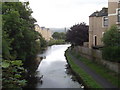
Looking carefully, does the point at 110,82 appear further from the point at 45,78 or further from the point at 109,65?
the point at 45,78

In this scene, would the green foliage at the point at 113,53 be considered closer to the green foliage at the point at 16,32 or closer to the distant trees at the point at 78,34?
the green foliage at the point at 16,32

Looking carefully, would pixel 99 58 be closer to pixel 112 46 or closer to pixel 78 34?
pixel 112 46

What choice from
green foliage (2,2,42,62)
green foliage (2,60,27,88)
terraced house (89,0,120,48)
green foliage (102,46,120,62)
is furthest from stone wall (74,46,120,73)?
green foliage (2,60,27,88)

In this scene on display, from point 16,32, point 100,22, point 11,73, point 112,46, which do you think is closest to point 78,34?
point 100,22

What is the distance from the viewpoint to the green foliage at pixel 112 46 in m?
15.0

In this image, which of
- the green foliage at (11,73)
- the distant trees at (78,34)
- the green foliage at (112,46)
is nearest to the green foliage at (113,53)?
the green foliage at (112,46)

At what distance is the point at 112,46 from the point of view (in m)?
16.4

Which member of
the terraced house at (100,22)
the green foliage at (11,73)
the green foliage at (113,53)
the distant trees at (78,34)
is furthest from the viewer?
the distant trees at (78,34)

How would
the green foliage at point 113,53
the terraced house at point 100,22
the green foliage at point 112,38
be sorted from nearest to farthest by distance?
1. the green foliage at point 113,53
2. the green foliage at point 112,38
3. the terraced house at point 100,22

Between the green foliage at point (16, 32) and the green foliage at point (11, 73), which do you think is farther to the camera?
the green foliage at point (16, 32)

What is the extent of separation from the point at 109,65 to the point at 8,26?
383 inches

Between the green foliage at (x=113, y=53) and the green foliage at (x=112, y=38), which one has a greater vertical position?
the green foliage at (x=112, y=38)

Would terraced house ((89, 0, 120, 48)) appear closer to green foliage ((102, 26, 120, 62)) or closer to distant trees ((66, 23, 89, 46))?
distant trees ((66, 23, 89, 46))

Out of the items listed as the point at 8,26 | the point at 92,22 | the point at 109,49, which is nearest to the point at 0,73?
the point at 109,49
